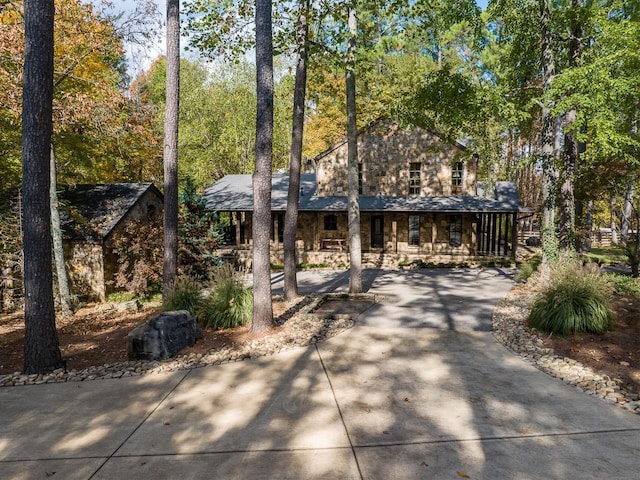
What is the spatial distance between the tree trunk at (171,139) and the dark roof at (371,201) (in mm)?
8270

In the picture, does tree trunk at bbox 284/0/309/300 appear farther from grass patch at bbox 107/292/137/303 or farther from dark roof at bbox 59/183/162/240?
dark roof at bbox 59/183/162/240

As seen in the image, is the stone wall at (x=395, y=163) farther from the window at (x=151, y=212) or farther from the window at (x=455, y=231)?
the window at (x=151, y=212)

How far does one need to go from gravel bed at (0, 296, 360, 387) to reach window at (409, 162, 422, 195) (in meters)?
14.1

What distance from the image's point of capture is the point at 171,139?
401 inches

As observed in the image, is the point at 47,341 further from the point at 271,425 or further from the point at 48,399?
the point at 271,425

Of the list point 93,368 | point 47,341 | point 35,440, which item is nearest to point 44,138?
point 47,341

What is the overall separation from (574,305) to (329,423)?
233 inches

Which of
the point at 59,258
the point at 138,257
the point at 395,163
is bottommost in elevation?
the point at 138,257

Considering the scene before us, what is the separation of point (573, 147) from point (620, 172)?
2103 millimetres

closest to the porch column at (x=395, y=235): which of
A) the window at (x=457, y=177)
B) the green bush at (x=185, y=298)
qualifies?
the window at (x=457, y=177)

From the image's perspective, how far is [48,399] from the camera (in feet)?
17.5

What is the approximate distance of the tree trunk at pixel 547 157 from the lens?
12438 millimetres

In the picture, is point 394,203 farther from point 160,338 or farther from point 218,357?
point 160,338

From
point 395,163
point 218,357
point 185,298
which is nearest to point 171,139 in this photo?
point 185,298
